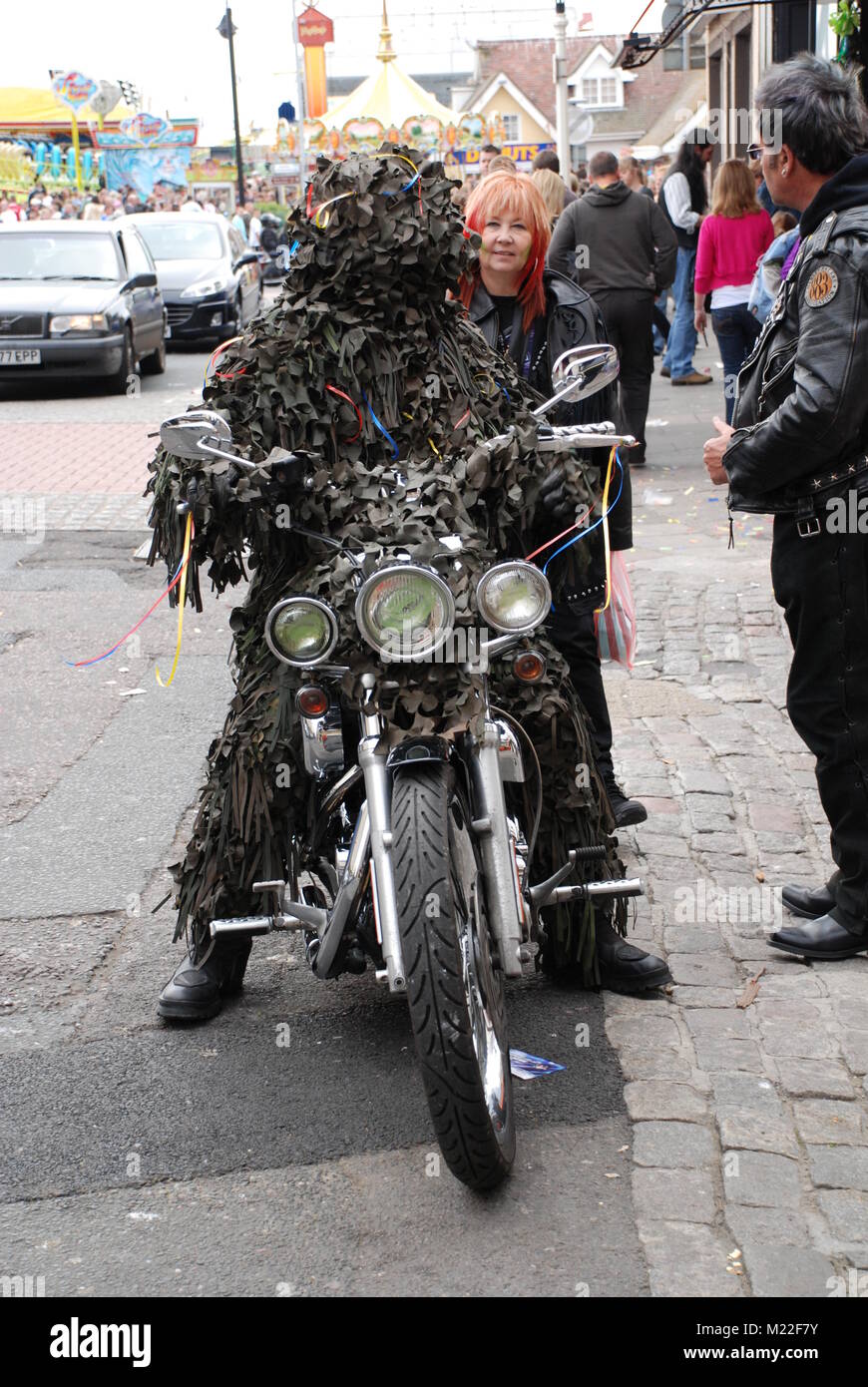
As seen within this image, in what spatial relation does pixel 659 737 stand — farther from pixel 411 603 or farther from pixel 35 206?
pixel 35 206

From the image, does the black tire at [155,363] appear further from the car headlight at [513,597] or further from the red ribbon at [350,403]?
the car headlight at [513,597]

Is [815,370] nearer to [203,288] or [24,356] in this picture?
[24,356]

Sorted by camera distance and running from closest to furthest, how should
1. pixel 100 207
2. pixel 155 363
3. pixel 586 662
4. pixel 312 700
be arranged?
pixel 312 700 < pixel 586 662 < pixel 155 363 < pixel 100 207

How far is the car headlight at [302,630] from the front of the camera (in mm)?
3141

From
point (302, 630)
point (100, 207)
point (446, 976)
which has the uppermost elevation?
point (100, 207)

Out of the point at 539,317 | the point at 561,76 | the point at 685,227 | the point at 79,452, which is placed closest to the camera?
the point at 539,317

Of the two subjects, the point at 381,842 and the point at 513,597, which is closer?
the point at 381,842

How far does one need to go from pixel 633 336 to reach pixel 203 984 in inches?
295

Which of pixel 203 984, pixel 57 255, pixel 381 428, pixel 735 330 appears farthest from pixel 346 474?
pixel 57 255

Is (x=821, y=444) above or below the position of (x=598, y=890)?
above

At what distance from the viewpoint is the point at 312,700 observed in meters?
3.33

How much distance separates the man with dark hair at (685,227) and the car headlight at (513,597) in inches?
465

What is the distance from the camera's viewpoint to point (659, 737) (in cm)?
603

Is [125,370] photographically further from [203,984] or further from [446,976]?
[446,976]
